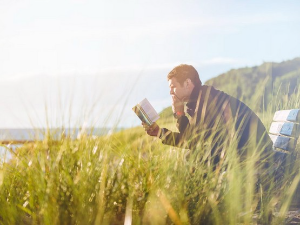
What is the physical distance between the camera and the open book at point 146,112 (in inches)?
152

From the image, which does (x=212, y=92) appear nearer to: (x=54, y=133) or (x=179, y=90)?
(x=179, y=90)

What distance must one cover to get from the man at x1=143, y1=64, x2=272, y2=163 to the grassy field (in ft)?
1.10

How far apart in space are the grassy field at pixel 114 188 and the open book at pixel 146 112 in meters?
0.55

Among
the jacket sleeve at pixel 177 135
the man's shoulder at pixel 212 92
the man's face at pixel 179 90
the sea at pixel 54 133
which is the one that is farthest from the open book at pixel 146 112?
the sea at pixel 54 133

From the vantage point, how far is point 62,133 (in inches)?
119

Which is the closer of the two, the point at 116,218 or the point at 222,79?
the point at 116,218

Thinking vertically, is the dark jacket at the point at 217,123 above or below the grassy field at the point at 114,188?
above

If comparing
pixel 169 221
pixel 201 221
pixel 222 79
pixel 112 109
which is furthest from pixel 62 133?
pixel 222 79

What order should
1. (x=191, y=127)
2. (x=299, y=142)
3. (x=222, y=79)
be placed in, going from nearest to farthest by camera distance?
(x=191, y=127) < (x=299, y=142) < (x=222, y=79)

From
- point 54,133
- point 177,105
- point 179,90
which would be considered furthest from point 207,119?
point 54,133

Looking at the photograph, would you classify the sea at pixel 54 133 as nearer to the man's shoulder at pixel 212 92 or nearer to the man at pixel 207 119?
the man at pixel 207 119

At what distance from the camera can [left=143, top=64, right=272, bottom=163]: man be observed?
3.63m

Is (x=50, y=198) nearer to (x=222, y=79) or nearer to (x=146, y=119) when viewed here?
(x=146, y=119)

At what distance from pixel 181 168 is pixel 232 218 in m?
0.49
